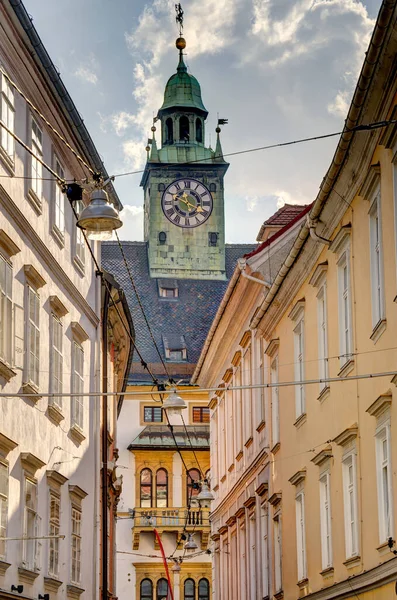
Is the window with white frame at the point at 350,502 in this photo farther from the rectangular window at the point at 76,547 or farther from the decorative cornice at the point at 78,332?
the decorative cornice at the point at 78,332

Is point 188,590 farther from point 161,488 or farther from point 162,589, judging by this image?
point 161,488

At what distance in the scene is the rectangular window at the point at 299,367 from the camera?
23344 millimetres

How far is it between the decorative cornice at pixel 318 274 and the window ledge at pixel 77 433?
220 inches

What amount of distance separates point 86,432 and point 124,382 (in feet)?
46.2

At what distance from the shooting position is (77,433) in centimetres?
2491

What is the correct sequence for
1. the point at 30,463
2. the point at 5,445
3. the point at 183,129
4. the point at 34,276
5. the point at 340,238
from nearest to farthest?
the point at 5,445 < the point at 340,238 < the point at 30,463 < the point at 34,276 < the point at 183,129

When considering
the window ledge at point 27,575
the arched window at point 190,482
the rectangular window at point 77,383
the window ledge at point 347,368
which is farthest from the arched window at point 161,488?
the window ledge at point 347,368

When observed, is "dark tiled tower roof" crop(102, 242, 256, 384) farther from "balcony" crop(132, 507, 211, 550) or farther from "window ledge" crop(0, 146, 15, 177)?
"window ledge" crop(0, 146, 15, 177)

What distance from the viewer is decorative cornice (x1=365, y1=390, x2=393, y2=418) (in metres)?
16.1

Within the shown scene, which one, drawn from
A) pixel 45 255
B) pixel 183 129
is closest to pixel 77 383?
pixel 45 255

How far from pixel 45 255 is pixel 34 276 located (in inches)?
47.9

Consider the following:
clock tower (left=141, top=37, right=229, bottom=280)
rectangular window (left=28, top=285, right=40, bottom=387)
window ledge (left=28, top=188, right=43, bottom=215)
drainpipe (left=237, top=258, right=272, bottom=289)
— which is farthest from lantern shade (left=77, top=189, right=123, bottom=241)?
clock tower (left=141, top=37, right=229, bottom=280)

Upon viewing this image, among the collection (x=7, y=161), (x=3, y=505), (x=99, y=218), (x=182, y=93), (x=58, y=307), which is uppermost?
(x=182, y=93)

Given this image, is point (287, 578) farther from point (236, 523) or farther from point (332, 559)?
point (236, 523)
